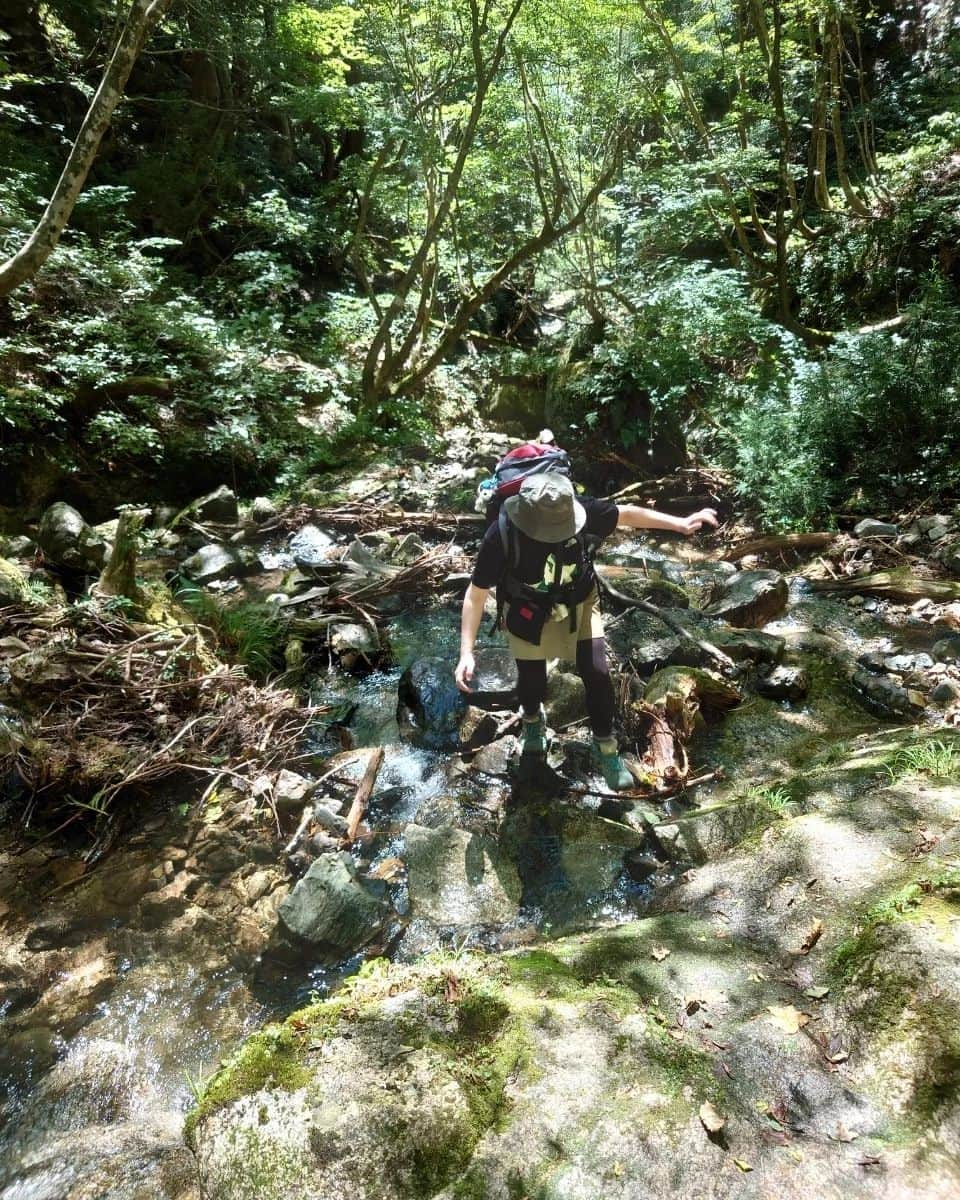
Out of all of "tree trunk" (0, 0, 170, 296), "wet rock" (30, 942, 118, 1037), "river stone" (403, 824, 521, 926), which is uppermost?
"tree trunk" (0, 0, 170, 296)

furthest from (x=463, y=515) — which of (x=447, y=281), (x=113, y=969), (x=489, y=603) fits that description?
(x=447, y=281)

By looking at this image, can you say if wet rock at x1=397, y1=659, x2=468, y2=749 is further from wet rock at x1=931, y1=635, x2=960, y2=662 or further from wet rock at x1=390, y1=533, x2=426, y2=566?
wet rock at x1=931, y1=635, x2=960, y2=662

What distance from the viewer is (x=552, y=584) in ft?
12.4

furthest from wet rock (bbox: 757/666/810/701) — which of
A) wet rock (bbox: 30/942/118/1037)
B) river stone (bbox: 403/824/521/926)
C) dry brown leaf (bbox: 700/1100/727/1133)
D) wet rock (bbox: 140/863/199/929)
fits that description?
wet rock (bbox: 30/942/118/1037)

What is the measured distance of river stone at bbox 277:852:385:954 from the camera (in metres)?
3.27

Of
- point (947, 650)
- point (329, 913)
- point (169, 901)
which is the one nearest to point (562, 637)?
point (329, 913)

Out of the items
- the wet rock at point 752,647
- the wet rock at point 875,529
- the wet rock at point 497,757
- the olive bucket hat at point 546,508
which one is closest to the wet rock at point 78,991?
the wet rock at point 497,757

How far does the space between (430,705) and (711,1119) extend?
3.93 metres

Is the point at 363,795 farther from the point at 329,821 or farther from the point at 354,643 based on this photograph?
the point at 354,643

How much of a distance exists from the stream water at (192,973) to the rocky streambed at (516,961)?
2cm

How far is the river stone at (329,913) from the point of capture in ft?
10.7

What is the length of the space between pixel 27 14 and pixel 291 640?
14.3 metres

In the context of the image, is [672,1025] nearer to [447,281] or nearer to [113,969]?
[113,969]

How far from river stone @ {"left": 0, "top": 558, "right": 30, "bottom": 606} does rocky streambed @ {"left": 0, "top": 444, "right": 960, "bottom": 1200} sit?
223 centimetres
